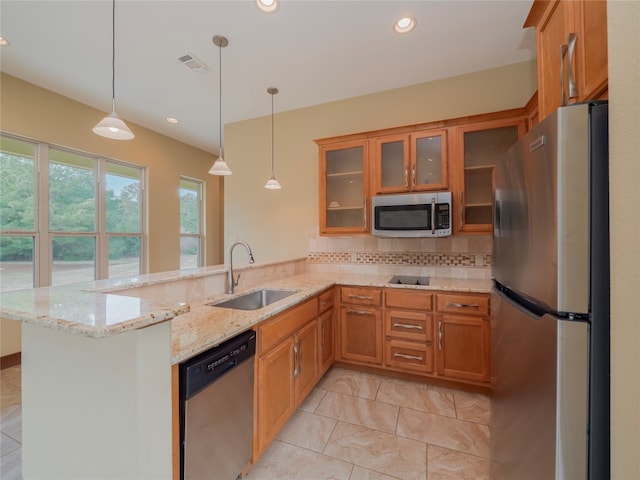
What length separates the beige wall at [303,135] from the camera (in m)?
2.71

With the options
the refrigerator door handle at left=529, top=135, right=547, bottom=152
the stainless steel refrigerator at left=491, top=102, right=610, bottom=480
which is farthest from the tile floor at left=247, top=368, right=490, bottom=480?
the refrigerator door handle at left=529, top=135, right=547, bottom=152

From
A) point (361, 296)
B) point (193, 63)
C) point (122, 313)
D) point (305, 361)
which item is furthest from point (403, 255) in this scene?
point (193, 63)

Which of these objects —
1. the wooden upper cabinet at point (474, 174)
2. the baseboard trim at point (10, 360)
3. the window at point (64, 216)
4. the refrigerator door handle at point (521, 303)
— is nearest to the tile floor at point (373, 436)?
the baseboard trim at point (10, 360)

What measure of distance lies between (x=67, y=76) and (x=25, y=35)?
611 mm

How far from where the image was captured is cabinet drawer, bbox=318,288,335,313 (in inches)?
91.5

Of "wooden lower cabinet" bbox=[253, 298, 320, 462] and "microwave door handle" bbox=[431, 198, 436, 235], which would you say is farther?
"microwave door handle" bbox=[431, 198, 436, 235]

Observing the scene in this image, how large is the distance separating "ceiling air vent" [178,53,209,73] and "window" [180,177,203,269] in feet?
9.06

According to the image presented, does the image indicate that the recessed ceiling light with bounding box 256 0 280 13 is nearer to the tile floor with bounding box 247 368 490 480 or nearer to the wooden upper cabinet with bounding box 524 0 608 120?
the wooden upper cabinet with bounding box 524 0 608 120

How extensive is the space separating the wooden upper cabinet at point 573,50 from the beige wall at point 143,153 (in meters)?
4.67

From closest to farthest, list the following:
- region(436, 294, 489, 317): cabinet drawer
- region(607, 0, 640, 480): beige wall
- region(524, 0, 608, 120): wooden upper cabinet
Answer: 1. region(607, 0, 640, 480): beige wall
2. region(524, 0, 608, 120): wooden upper cabinet
3. region(436, 294, 489, 317): cabinet drawer

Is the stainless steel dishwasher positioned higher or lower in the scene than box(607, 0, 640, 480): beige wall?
lower

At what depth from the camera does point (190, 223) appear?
5.29 meters

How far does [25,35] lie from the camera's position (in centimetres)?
228

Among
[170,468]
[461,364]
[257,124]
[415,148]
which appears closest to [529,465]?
[170,468]
